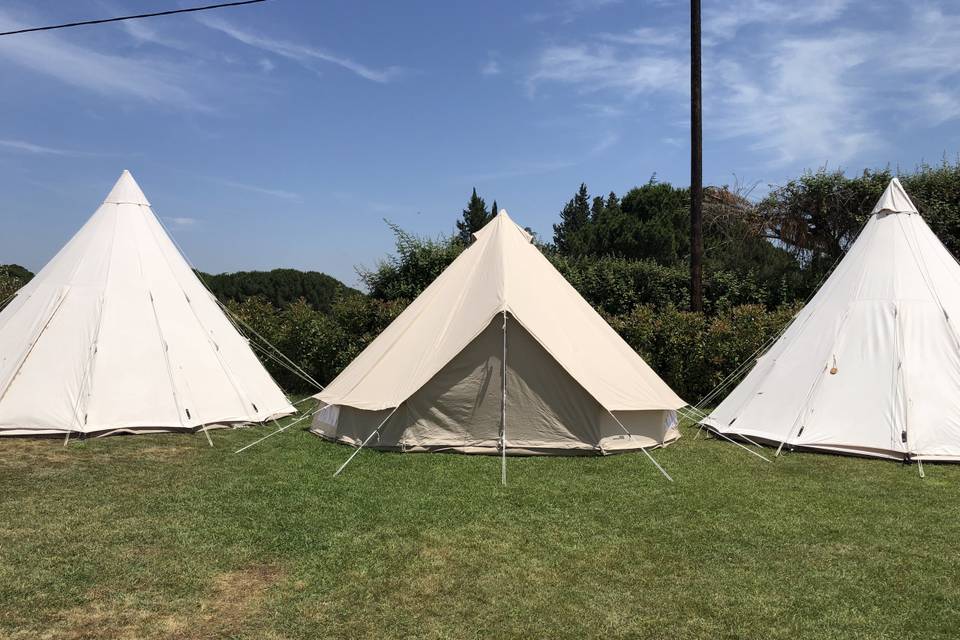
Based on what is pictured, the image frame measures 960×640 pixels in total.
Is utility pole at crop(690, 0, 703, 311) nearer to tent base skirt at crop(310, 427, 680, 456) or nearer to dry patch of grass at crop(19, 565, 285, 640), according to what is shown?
tent base skirt at crop(310, 427, 680, 456)

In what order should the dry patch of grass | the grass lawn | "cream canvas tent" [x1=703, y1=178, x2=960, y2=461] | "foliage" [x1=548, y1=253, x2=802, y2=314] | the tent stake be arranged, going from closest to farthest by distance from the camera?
the dry patch of grass
the grass lawn
"cream canvas tent" [x1=703, y1=178, x2=960, y2=461]
the tent stake
"foliage" [x1=548, y1=253, x2=802, y2=314]

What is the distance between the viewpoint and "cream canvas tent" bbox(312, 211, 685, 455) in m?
7.93

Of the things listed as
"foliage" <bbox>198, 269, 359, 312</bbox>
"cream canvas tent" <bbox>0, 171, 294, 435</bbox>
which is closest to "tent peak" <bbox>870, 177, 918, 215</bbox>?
"cream canvas tent" <bbox>0, 171, 294, 435</bbox>

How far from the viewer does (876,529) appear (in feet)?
18.1

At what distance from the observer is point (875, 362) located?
8047mm

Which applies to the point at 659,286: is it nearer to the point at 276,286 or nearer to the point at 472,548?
the point at 472,548

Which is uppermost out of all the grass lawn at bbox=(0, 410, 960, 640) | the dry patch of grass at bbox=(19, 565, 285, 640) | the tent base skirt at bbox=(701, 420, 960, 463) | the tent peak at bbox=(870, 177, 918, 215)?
the tent peak at bbox=(870, 177, 918, 215)

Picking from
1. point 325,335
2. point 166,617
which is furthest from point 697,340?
point 166,617

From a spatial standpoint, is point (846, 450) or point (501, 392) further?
point (501, 392)

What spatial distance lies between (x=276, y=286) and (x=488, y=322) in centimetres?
1764

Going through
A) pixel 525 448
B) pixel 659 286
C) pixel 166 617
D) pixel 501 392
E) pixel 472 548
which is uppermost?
pixel 659 286

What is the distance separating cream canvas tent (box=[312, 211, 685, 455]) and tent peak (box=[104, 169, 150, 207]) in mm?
4611

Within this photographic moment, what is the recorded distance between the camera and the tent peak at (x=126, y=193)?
34.6 feet

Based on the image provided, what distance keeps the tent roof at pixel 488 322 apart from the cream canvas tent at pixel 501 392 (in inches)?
0.7
